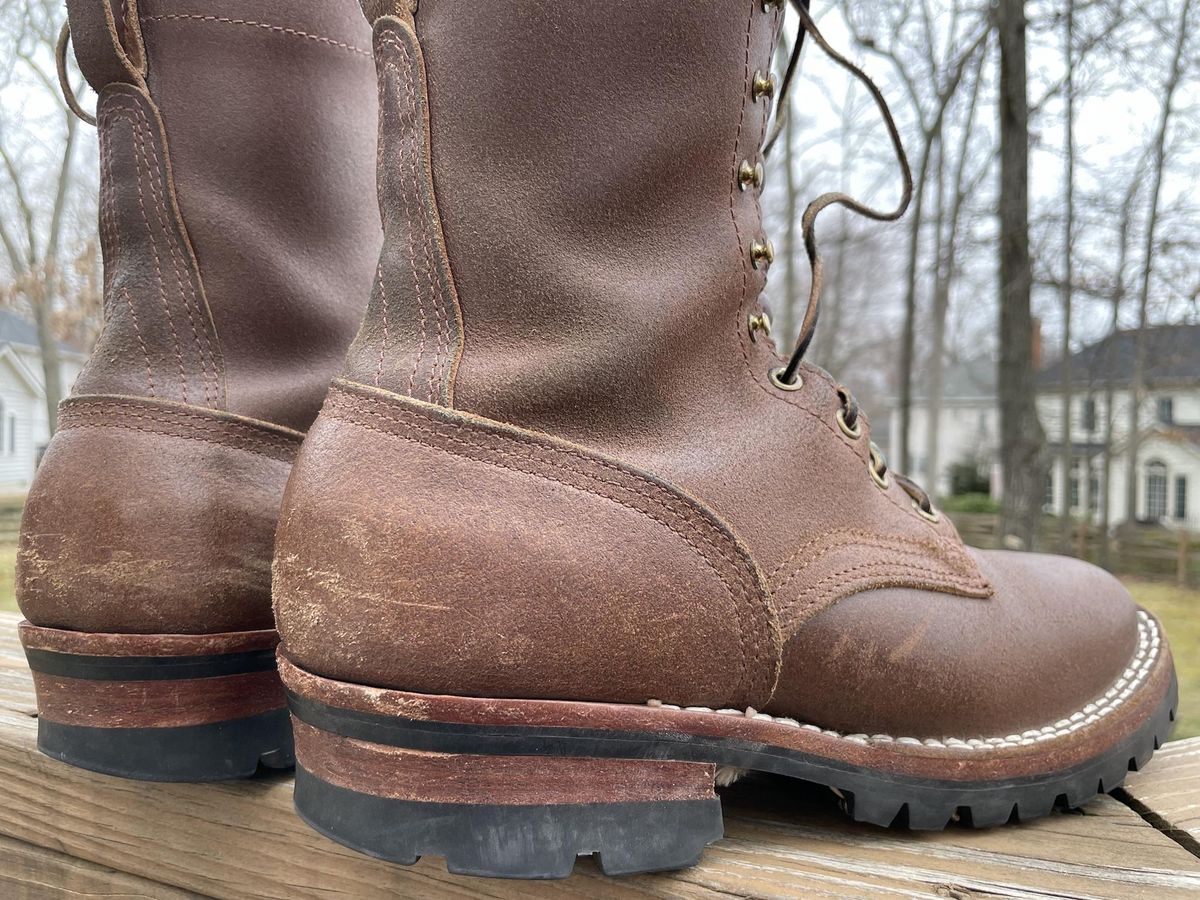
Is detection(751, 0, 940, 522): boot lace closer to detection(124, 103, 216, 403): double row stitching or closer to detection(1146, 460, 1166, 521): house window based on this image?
detection(124, 103, 216, 403): double row stitching

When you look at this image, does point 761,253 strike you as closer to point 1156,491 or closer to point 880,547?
point 880,547

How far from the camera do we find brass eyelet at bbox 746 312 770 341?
34.2 inches

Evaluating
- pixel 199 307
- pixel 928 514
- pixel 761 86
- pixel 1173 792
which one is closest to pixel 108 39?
pixel 199 307

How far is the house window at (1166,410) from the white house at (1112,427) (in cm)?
2

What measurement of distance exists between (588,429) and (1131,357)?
377 inches

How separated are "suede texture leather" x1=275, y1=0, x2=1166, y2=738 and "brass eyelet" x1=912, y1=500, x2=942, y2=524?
0.36ft

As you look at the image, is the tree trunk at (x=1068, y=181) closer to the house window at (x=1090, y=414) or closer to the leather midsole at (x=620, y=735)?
the house window at (x=1090, y=414)

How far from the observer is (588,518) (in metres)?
0.74

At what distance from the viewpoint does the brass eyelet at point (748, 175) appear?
2.79 feet

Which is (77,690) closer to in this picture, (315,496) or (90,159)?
(315,496)

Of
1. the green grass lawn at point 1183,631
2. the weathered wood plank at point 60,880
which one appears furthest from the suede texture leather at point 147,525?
the green grass lawn at point 1183,631

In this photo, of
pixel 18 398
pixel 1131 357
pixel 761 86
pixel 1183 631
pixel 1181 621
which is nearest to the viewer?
pixel 761 86

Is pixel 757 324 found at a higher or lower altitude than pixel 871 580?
higher

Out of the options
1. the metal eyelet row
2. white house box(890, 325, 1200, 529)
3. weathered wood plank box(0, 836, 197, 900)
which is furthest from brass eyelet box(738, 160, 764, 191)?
white house box(890, 325, 1200, 529)
